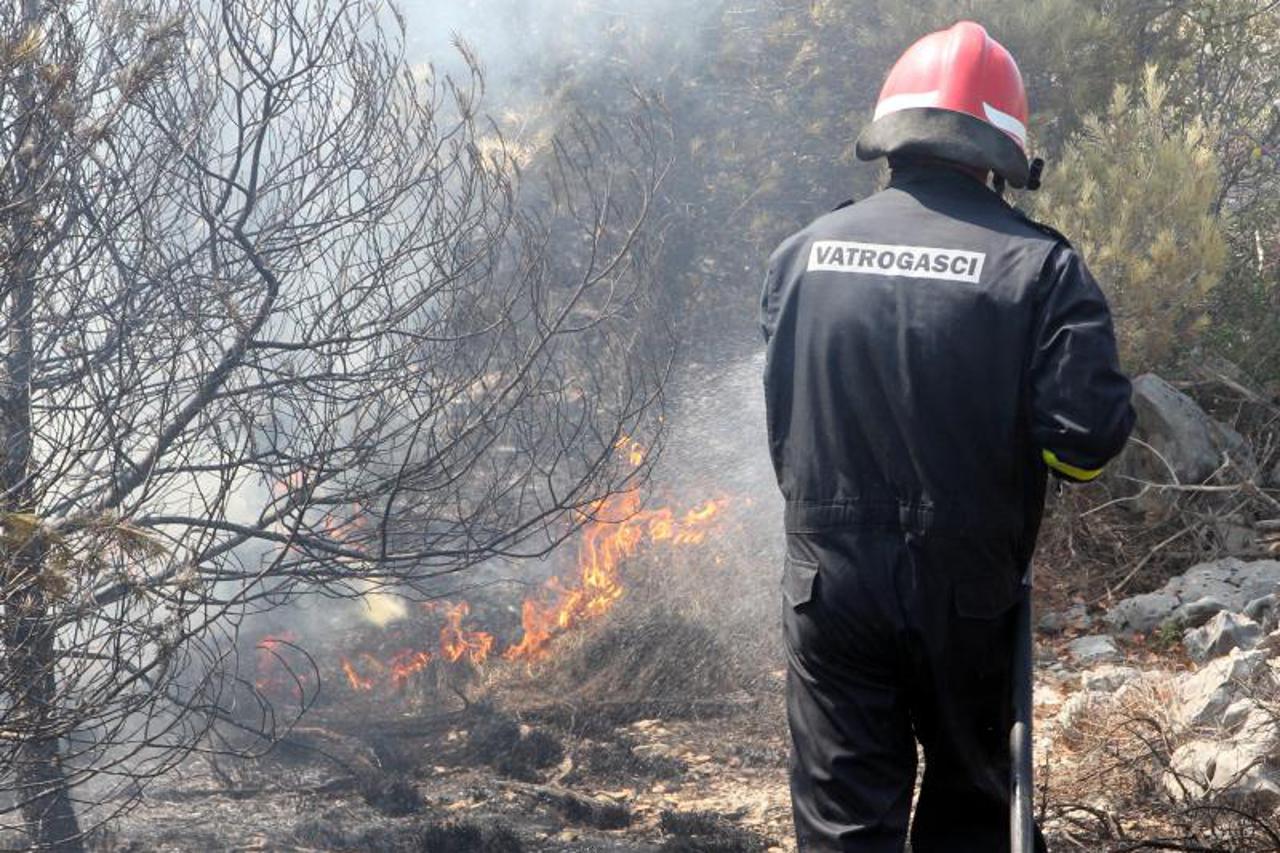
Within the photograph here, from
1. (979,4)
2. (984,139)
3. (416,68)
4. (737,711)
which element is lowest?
(737,711)

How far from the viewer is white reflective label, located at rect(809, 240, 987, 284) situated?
2582 millimetres

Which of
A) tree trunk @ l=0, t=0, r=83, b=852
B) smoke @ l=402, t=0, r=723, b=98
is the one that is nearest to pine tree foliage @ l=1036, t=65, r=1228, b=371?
Result: tree trunk @ l=0, t=0, r=83, b=852

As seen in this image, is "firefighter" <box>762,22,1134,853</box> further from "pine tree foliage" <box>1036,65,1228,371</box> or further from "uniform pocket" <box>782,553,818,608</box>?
"pine tree foliage" <box>1036,65,1228,371</box>

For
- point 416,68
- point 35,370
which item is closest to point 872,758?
point 35,370

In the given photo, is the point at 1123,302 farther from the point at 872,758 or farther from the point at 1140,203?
the point at 872,758

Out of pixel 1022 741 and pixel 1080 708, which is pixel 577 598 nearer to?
pixel 1080 708

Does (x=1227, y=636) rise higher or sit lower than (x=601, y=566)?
lower

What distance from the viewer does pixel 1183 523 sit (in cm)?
732

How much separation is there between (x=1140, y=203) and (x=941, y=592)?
562 cm

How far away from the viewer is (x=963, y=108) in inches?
108

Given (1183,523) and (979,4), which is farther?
(979,4)

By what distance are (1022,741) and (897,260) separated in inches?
40.2

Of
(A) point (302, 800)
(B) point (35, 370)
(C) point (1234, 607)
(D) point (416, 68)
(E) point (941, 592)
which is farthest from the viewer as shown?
(D) point (416, 68)

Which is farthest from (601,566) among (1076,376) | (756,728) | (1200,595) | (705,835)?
(1076,376)
